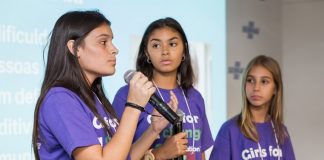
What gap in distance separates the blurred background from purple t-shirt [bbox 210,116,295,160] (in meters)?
0.68

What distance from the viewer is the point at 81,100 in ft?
4.38

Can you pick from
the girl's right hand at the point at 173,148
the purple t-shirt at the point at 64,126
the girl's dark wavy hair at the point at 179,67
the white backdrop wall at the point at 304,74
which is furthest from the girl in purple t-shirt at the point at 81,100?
the white backdrop wall at the point at 304,74

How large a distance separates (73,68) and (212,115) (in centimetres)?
234

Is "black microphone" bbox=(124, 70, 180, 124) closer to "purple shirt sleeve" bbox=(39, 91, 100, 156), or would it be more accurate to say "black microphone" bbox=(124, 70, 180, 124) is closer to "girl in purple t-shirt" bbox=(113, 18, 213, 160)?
"purple shirt sleeve" bbox=(39, 91, 100, 156)

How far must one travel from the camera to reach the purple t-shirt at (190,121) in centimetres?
188

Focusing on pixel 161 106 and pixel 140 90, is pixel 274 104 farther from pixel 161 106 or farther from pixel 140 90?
pixel 140 90

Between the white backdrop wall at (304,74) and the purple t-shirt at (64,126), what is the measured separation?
3.85 m

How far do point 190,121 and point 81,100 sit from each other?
2.37 ft

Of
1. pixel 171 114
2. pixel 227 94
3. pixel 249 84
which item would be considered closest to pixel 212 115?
pixel 227 94

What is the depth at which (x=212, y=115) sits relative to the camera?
142 inches

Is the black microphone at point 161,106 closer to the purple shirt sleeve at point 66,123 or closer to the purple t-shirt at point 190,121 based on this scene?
the purple shirt sleeve at point 66,123

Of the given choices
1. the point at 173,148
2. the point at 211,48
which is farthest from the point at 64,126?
the point at 211,48

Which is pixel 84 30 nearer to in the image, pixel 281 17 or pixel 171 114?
pixel 171 114

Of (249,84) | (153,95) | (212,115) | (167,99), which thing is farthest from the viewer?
(212,115)
